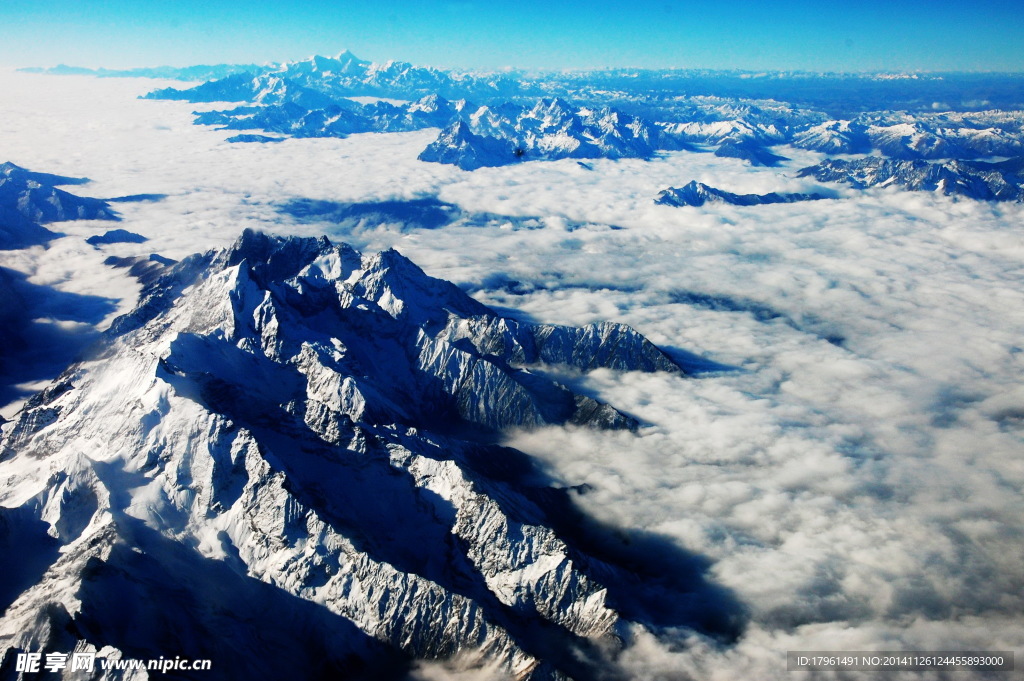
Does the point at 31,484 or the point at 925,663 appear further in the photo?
the point at 31,484

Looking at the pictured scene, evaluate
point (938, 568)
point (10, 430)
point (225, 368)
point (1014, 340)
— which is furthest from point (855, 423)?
point (10, 430)

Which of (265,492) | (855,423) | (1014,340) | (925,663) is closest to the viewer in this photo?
(925,663)

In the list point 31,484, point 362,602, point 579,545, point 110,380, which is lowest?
point 579,545

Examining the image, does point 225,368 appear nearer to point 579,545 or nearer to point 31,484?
point 31,484

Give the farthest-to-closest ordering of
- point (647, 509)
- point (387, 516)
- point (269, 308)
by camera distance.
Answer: point (269, 308) < point (647, 509) < point (387, 516)

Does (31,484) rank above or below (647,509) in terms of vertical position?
above

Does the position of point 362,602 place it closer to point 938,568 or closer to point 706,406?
point 938,568
